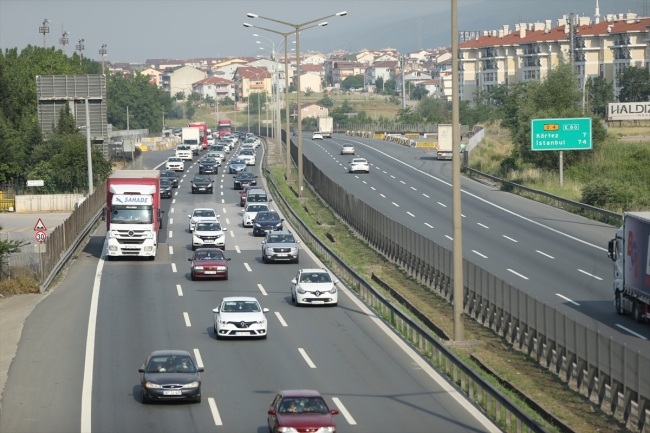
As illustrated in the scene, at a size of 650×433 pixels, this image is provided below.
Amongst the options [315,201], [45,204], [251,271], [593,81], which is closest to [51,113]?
[45,204]

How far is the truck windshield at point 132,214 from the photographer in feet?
145

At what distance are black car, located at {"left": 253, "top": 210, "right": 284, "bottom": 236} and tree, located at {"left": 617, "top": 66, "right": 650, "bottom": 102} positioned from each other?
341 feet

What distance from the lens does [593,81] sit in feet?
488

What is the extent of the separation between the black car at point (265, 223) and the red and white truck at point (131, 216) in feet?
31.4

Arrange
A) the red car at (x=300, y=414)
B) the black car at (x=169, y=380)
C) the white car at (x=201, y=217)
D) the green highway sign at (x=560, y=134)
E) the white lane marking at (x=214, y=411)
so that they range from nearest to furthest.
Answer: the red car at (x=300, y=414)
the white lane marking at (x=214, y=411)
the black car at (x=169, y=380)
the white car at (x=201, y=217)
the green highway sign at (x=560, y=134)

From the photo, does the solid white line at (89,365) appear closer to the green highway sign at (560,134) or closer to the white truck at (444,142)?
the green highway sign at (560,134)

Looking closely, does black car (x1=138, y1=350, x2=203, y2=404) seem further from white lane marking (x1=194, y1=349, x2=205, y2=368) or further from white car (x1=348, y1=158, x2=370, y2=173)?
white car (x1=348, y1=158, x2=370, y2=173)

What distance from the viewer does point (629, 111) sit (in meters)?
98.8

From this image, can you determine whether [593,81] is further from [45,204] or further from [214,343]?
[214,343]

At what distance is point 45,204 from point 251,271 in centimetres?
3078

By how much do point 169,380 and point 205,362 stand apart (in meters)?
4.78

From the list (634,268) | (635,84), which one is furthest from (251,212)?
(635,84)

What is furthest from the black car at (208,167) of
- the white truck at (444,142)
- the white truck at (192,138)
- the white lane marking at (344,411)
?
the white lane marking at (344,411)

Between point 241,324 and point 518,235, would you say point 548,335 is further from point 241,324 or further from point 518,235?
point 518,235
